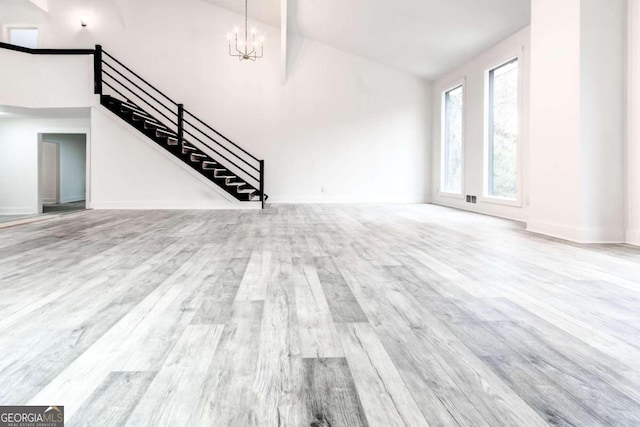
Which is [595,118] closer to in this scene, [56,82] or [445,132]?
[445,132]

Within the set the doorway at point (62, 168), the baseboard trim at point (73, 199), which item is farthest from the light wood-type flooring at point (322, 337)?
the baseboard trim at point (73, 199)

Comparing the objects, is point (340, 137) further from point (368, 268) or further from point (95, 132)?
point (368, 268)

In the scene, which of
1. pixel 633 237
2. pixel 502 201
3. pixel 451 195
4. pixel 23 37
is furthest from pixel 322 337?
pixel 23 37

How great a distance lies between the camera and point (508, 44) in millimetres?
7148

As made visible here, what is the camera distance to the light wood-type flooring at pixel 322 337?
1.23 m

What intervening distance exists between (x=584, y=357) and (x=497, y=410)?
1.95ft

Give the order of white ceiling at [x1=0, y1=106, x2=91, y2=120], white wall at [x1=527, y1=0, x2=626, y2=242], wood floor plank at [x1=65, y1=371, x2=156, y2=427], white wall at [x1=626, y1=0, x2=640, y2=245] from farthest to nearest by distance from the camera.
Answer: white ceiling at [x1=0, y1=106, x2=91, y2=120] < white wall at [x1=527, y1=0, x2=626, y2=242] < white wall at [x1=626, y1=0, x2=640, y2=245] < wood floor plank at [x1=65, y1=371, x2=156, y2=427]

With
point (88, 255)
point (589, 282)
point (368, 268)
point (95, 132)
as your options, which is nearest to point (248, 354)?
point (368, 268)

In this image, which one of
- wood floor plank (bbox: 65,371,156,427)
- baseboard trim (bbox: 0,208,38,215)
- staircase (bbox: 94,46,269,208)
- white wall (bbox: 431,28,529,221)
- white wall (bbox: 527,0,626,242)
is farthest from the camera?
baseboard trim (bbox: 0,208,38,215)

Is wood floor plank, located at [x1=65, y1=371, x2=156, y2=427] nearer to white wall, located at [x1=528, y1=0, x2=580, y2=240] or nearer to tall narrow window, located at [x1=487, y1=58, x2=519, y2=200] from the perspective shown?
white wall, located at [x1=528, y1=0, x2=580, y2=240]

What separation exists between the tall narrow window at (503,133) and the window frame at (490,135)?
2 cm

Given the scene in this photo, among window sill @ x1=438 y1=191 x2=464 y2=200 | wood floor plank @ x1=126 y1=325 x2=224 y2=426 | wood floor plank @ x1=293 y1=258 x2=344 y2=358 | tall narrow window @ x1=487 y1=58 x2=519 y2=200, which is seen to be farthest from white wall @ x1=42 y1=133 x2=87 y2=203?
wood floor plank @ x1=126 y1=325 x2=224 y2=426

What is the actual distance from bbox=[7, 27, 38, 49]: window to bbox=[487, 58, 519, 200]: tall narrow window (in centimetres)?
1036

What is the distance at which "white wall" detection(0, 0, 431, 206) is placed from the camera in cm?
998
